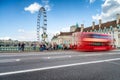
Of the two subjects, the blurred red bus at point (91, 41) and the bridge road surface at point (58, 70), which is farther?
the blurred red bus at point (91, 41)

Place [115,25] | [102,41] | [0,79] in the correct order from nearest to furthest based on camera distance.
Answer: [0,79] → [102,41] → [115,25]

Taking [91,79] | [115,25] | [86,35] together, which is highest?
[115,25]

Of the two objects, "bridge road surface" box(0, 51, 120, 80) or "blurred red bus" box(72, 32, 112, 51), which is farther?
"blurred red bus" box(72, 32, 112, 51)

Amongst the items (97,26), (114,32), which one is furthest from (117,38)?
(97,26)

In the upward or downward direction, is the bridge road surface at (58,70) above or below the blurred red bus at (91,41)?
below

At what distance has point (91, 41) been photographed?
29172 mm

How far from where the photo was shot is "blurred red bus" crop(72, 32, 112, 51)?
28.3m

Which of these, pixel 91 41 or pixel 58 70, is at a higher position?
pixel 91 41

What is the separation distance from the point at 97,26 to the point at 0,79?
98888mm

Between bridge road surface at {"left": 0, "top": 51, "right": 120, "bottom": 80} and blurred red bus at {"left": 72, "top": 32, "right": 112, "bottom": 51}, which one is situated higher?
blurred red bus at {"left": 72, "top": 32, "right": 112, "bottom": 51}

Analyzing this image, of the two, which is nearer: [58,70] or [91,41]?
[58,70]

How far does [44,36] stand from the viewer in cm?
4116

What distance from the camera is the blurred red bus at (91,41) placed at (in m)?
28.3

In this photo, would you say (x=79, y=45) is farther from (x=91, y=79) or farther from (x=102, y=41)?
(x=91, y=79)
